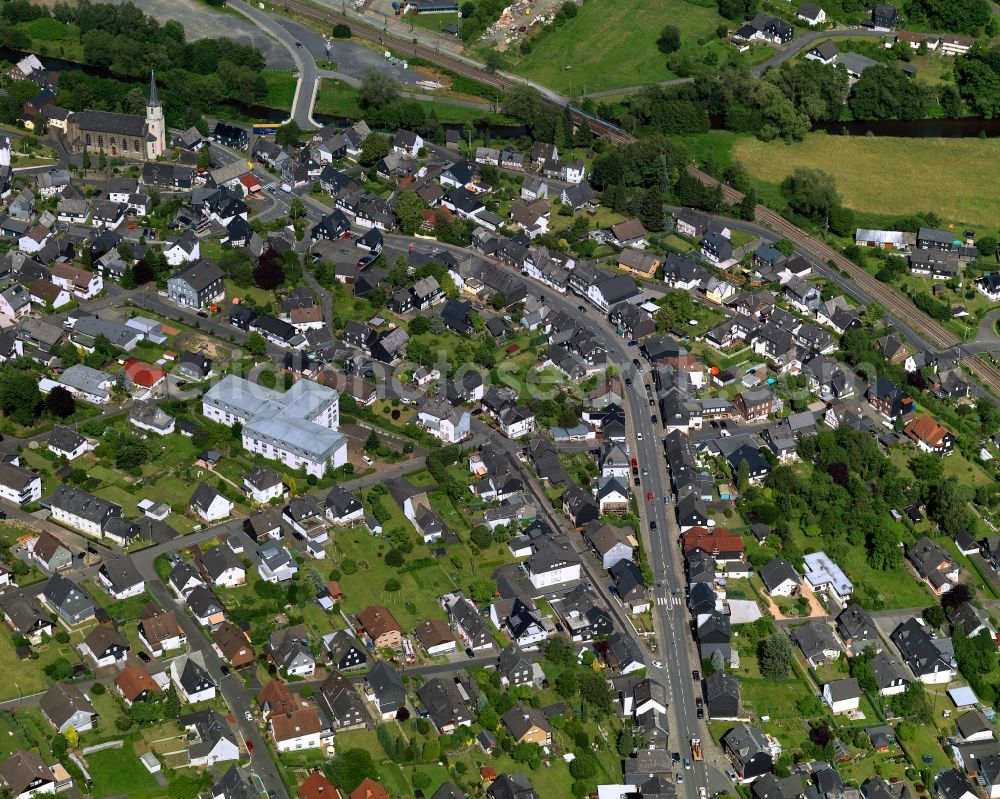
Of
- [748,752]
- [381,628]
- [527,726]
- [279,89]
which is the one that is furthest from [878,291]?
[279,89]

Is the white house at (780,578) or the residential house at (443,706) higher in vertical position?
the white house at (780,578)

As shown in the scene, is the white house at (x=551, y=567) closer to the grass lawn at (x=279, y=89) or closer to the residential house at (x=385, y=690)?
the residential house at (x=385, y=690)

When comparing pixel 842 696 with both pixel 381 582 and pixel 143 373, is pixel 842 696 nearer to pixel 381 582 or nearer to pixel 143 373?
pixel 381 582

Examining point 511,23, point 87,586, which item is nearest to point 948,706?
point 87,586

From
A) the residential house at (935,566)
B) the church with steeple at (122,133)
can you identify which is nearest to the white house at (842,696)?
the residential house at (935,566)

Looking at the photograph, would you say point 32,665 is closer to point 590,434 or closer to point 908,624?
point 590,434

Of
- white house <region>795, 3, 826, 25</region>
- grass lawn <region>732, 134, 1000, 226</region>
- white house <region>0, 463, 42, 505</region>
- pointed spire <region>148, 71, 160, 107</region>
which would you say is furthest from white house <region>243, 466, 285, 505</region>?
white house <region>795, 3, 826, 25</region>
